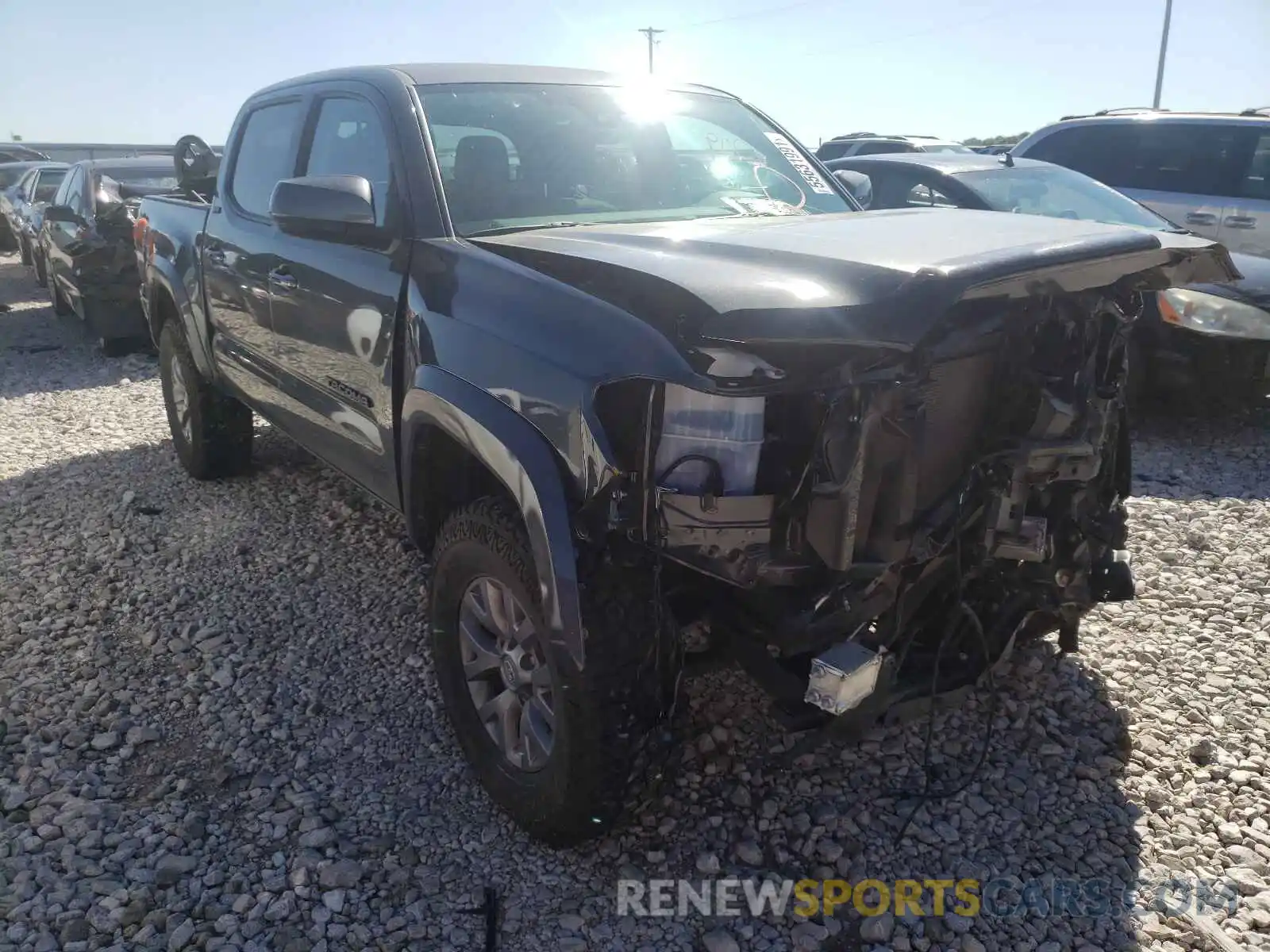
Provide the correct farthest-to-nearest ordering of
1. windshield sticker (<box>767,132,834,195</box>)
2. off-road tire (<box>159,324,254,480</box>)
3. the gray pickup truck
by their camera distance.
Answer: off-road tire (<box>159,324,254,480</box>)
windshield sticker (<box>767,132,834,195</box>)
the gray pickup truck

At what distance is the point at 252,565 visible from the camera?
4348mm

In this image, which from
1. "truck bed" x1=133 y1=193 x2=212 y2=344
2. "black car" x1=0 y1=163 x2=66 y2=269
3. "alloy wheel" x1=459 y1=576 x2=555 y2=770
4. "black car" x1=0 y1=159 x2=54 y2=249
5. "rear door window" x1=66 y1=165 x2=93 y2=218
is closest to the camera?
"alloy wheel" x1=459 y1=576 x2=555 y2=770

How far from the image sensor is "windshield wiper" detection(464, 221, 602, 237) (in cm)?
293

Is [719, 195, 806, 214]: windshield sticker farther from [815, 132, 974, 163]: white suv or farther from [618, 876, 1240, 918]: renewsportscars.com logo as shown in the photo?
[815, 132, 974, 163]: white suv

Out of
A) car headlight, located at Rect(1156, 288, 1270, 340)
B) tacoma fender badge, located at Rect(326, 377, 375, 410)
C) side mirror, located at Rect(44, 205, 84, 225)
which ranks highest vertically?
side mirror, located at Rect(44, 205, 84, 225)

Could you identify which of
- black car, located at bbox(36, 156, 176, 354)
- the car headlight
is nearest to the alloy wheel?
the car headlight

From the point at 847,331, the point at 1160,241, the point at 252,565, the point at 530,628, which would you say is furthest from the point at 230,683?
the point at 1160,241

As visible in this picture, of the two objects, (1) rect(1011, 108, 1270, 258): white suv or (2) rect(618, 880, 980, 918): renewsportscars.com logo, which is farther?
(1) rect(1011, 108, 1270, 258): white suv

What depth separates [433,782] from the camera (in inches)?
114

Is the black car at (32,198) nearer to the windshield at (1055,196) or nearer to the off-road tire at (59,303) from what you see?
the off-road tire at (59,303)

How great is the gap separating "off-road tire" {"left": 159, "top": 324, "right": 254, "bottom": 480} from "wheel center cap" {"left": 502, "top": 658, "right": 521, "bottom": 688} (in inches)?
118

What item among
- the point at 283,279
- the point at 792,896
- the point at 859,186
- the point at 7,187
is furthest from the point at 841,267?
the point at 7,187

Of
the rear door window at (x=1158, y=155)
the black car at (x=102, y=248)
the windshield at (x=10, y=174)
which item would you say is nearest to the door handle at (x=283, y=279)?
the black car at (x=102, y=248)

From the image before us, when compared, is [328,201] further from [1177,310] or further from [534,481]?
[1177,310]
